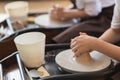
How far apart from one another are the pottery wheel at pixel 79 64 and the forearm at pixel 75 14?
0.47 m

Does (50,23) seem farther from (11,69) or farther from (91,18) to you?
(11,69)

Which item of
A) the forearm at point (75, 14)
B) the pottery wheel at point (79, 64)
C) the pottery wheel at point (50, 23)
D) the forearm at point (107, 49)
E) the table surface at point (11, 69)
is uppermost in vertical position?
the forearm at point (107, 49)

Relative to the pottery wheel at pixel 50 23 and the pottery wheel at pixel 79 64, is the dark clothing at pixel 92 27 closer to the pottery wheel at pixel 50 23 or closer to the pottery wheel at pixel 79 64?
the pottery wheel at pixel 50 23

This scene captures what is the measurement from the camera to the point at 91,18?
145 cm

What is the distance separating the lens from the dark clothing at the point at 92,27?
1.33 m

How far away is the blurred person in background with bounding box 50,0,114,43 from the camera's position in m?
1.33

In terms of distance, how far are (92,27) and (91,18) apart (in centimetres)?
12

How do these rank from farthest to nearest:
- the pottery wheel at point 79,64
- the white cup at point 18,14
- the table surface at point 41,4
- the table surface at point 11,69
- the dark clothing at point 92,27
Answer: the table surface at point 41,4, the white cup at point 18,14, the dark clothing at point 92,27, the table surface at point 11,69, the pottery wheel at point 79,64

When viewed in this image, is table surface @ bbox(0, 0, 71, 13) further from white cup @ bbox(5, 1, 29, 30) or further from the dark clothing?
the dark clothing

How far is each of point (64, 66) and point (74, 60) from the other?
64 millimetres

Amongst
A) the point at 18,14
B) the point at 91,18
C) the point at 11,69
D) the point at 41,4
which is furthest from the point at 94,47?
the point at 41,4

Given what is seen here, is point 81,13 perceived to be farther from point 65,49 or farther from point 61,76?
point 61,76

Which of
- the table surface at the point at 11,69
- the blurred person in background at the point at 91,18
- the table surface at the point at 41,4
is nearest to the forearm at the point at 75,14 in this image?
the blurred person in background at the point at 91,18

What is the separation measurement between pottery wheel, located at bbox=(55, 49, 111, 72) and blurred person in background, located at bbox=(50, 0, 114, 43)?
11.6 inches
